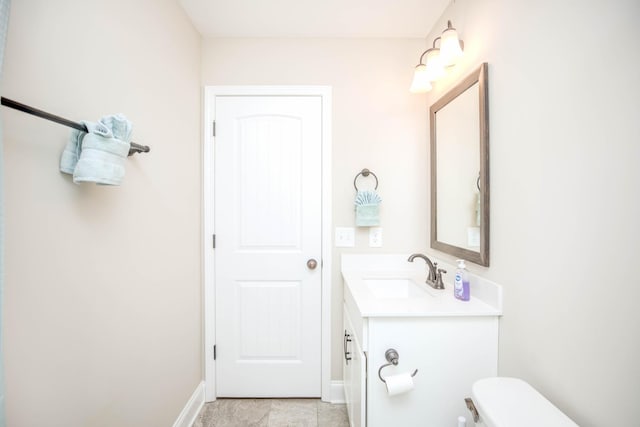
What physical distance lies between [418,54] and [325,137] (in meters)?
0.86

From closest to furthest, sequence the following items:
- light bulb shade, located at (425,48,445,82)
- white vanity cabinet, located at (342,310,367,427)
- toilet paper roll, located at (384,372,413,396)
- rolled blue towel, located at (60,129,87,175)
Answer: rolled blue towel, located at (60,129,87,175), toilet paper roll, located at (384,372,413,396), white vanity cabinet, located at (342,310,367,427), light bulb shade, located at (425,48,445,82)

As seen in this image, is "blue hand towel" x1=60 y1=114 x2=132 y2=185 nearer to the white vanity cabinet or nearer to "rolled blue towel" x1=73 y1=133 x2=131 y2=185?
"rolled blue towel" x1=73 y1=133 x2=131 y2=185

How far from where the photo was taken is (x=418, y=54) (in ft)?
6.41

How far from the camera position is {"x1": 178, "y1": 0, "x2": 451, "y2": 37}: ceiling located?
1.64 m

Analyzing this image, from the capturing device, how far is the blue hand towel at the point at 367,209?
186 cm

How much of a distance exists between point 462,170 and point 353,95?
35.5 inches

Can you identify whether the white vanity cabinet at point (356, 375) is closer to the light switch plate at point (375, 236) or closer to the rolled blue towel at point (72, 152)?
the light switch plate at point (375, 236)

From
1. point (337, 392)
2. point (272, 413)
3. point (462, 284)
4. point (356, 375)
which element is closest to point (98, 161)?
point (356, 375)

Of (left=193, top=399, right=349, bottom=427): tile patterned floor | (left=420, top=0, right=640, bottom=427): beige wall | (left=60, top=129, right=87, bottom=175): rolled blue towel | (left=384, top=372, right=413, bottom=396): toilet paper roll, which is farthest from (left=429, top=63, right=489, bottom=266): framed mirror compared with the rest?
(left=60, top=129, right=87, bottom=175): rolled blue towel

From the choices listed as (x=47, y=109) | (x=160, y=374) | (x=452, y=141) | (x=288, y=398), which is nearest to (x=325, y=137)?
(x=452, y=141)

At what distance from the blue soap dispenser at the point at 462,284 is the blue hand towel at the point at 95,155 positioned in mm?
1463

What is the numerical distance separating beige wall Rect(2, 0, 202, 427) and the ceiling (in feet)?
0.67

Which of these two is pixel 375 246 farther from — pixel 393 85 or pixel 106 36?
pixel 106 36

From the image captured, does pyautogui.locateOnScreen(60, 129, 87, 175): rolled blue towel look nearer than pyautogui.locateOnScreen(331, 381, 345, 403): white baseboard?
Yes
